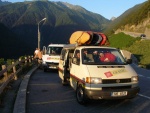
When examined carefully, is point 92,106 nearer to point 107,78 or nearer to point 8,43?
point 107,78

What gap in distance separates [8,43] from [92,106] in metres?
152

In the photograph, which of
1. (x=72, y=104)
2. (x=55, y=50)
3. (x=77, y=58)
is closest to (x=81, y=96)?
(x=72, y=104)

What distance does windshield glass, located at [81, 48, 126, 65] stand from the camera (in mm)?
9320

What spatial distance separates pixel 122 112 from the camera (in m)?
7.90

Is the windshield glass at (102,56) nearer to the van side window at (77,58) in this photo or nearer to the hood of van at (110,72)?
the van side window at (77,58)

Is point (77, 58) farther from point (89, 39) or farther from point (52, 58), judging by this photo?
point (52, 58)

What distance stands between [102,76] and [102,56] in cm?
135

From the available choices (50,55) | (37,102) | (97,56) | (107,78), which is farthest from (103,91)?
(50,55)

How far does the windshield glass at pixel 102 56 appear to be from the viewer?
932cm

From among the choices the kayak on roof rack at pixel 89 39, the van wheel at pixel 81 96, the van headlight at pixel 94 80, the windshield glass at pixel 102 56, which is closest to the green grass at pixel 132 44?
the kayak on roof rack at pixel 89 39

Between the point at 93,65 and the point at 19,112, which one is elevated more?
the point at 93,65

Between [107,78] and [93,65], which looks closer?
[107,78]

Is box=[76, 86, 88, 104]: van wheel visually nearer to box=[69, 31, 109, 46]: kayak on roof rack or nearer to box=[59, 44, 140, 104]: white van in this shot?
box=[59, 44, 140, 104]: white van

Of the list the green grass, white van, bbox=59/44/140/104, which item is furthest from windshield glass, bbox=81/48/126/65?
the green grass
